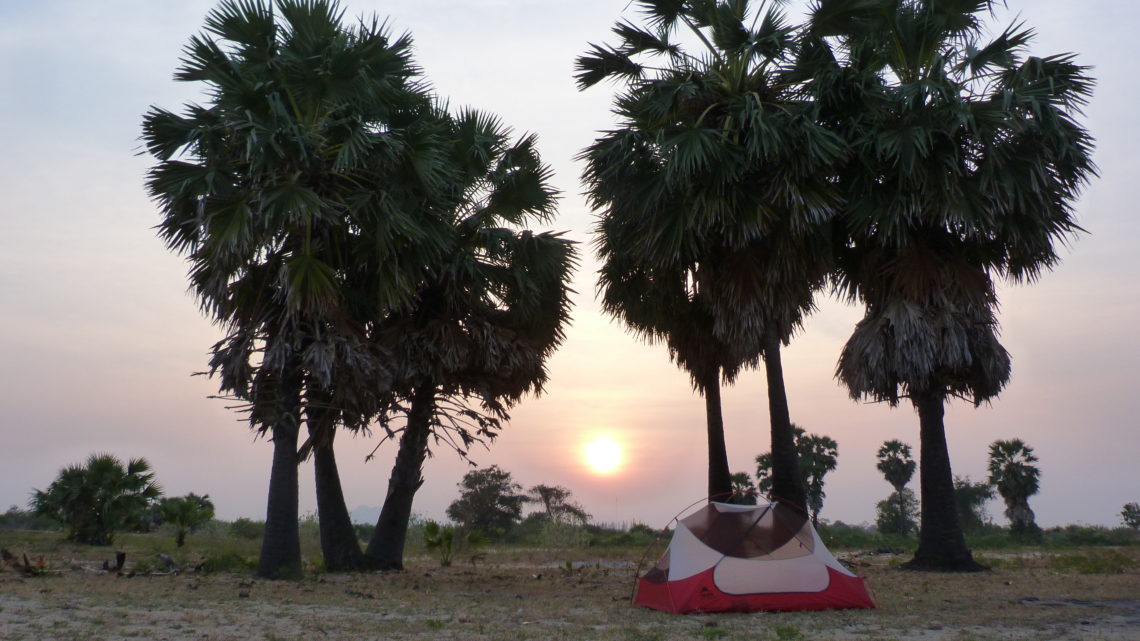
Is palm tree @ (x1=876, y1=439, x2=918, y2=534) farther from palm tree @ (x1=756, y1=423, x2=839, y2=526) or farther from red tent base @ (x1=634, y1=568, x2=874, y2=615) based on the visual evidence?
red tent base @ (x1=634, y1=568, x2=874, y2=615)

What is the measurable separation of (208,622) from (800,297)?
1062 centimetres

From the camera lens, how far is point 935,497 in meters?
15.3

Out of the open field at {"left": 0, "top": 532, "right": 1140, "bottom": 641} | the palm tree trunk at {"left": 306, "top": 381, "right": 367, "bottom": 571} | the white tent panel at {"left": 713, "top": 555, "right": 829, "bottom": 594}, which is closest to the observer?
the open field at {"left": 0, "top": 532, "right": 1140, "bottom": 641}

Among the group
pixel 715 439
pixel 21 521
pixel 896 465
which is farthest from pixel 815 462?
pixel 21 521

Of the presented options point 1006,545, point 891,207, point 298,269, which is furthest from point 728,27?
point 1006,545

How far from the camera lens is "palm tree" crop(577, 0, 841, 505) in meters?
13.5

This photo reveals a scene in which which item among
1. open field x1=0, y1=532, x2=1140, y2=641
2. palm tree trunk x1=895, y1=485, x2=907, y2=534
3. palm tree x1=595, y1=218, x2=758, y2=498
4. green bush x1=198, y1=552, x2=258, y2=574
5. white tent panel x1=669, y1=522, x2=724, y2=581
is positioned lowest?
open field x1=0, y1=532, x2=1140, y2=641

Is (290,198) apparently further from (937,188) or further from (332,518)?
(937,188)

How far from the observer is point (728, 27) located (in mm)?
14117

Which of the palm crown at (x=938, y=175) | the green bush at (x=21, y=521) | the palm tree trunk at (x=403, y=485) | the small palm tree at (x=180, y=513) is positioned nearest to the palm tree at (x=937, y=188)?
the palm crown at (x=938, y=175)

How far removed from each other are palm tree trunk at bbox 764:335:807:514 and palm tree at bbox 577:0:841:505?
21mm

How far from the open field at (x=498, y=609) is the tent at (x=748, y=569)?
0.27 metres

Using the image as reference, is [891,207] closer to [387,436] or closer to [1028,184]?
[1028,184]

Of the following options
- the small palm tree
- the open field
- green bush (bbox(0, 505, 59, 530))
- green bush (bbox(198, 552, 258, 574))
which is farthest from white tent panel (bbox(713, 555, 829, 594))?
green bush (bbox(0, 505, 59, 530))
